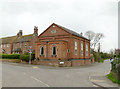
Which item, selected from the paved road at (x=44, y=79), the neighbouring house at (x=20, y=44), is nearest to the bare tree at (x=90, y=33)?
the neighbouring house at (x=20, y=44)

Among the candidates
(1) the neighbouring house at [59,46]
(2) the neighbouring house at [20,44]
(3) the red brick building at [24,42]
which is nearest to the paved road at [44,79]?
(1) the neighbouring house at [59,46]

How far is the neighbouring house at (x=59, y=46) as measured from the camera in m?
23.3

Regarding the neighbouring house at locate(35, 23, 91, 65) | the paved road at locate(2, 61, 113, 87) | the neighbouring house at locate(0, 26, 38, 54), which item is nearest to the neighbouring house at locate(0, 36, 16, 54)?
the neighbouring house at locate(0, 26, 38, 54)

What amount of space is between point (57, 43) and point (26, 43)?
75.7 feet

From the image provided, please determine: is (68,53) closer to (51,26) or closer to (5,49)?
(51,26)

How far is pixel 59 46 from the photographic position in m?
23.0

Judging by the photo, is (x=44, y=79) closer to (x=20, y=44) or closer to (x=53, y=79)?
(x=53, y=79)

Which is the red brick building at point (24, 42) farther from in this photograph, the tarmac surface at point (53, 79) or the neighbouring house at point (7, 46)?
the tarmac surface at point (53, 79)

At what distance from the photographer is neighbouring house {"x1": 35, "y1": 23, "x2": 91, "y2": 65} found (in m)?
23.3

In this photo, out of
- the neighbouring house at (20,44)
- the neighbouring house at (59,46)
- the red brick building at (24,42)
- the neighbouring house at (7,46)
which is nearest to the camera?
the neighbouring house at (59,46)

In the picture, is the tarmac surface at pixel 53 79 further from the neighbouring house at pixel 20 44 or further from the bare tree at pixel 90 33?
the bare tree at pixel 90 33

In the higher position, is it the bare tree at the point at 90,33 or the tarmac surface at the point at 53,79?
the bare tree at the point at 90,33

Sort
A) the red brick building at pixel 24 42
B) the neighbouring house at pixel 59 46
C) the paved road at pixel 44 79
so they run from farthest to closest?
the red brick building at pixel 24 42 → the neighbouring house at pixel 59 46 → the paved road at pixel 44 79

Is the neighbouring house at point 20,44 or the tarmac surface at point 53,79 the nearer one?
the tarmac surface at point 53,79
